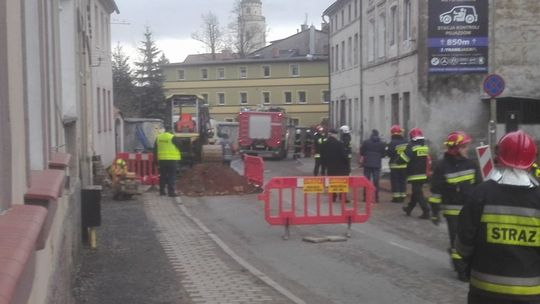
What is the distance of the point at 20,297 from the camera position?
→ 10.4ft

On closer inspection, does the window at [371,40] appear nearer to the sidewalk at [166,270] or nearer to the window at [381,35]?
the window at [381,35]

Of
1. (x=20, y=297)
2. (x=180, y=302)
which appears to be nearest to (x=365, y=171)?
(x=180, y=302)

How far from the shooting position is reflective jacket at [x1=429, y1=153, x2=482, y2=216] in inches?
373

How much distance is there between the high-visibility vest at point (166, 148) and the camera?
68.0 ft

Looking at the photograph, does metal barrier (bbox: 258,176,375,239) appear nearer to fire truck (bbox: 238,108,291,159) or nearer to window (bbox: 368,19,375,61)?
window (bbox: 368,19,375,61)

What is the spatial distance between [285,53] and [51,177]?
3583 inches

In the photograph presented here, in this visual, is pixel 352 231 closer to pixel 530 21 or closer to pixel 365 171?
pixel 365 171

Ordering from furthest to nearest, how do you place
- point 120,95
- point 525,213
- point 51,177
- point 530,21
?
point 120,95, point 530,21, point 51,177, point 525,213

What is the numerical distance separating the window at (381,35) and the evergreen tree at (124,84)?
32.9m

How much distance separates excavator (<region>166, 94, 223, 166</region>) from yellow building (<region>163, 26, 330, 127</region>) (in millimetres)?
49608

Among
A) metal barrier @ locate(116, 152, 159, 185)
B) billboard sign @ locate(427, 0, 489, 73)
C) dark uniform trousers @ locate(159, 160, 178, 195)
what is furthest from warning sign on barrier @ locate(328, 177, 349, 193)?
billboard sign @ locate(427, 0, 489, 73)

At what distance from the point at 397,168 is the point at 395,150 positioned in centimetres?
44

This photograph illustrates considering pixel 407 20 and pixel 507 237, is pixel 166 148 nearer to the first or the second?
pixel 407 20

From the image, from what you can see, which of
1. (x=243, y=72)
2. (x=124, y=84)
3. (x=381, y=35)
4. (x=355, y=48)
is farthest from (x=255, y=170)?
(x=243, y=72)
